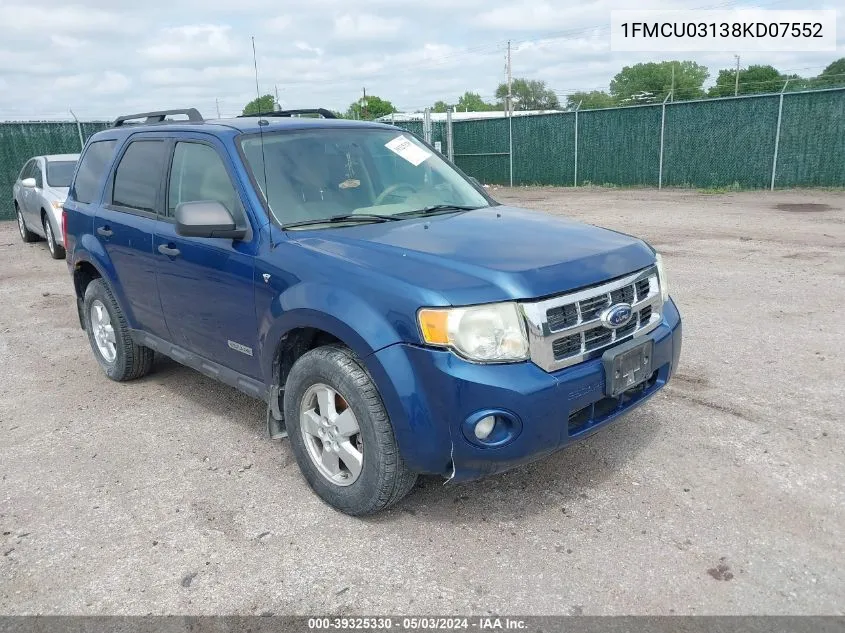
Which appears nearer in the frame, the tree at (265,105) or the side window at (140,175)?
the side window at (140,175)

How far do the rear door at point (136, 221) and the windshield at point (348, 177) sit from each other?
97cm

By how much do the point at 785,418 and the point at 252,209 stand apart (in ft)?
10.9

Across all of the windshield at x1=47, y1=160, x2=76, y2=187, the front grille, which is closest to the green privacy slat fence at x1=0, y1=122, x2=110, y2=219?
the windshield at x1=47, y1=160, x2=76, y2=187

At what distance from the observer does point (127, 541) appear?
322 centimetres

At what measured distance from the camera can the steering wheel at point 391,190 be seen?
3.96 meters

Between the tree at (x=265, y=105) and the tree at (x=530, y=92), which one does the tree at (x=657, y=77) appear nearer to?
the tree at (x=530, y=92)

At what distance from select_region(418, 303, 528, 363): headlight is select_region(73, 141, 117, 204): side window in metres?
3.43

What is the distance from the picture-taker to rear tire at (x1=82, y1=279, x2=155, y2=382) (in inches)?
200

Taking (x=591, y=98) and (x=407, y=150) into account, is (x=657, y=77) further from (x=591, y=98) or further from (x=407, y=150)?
(x=407, y=150)

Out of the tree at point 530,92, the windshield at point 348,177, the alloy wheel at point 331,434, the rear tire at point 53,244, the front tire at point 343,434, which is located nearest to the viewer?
the front tire at point 343,434

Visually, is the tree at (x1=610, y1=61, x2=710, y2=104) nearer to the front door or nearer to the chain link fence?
the chain link fence

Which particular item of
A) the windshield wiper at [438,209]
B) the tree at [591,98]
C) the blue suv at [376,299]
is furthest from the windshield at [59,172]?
the tree at [591,98]

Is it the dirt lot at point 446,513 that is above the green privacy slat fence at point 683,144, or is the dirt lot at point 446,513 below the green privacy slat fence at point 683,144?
below

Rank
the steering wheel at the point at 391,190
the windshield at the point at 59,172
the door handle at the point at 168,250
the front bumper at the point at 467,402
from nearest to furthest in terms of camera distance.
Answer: the front bumper at the point at 467,402 → the steering wheel at the point at 391,190 → the door handle at the point at 168,250 → the windshield at the point at 59,172
